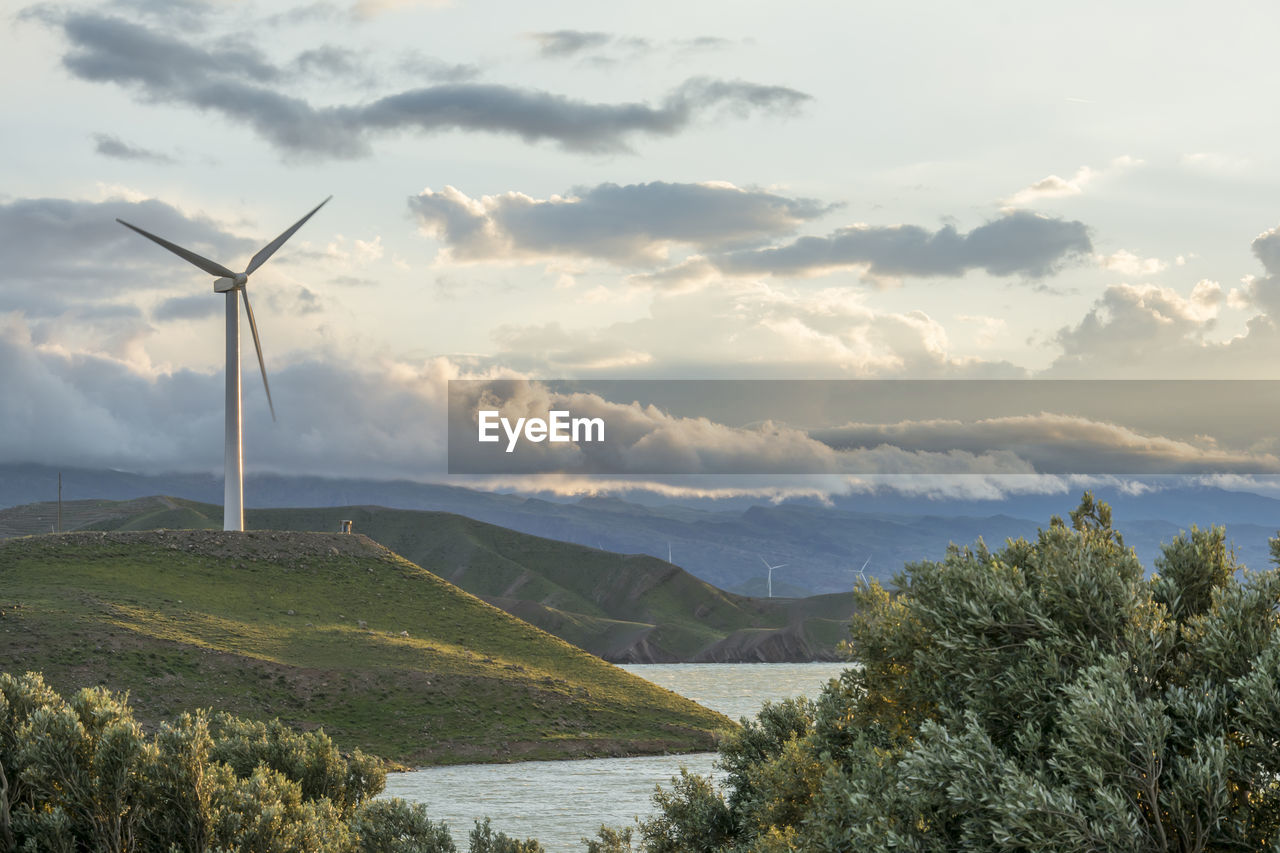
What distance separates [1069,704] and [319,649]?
131 m

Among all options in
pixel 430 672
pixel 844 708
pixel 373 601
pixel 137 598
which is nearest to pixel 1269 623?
pixel 844 708

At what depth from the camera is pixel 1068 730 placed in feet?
40.1

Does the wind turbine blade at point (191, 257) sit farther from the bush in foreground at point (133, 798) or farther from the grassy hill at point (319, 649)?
the bush in foreground at point (133, 798)

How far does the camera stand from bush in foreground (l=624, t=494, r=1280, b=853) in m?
12.1

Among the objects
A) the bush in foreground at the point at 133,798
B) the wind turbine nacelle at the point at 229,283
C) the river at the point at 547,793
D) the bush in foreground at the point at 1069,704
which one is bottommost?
the river at the point at 547,793

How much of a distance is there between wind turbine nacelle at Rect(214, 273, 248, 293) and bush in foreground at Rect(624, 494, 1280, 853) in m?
124

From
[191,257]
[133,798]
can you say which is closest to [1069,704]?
[133,798]

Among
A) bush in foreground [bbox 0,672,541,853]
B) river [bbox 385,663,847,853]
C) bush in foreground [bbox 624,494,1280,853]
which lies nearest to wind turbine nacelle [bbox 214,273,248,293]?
river [bbox 385,663,847,853]

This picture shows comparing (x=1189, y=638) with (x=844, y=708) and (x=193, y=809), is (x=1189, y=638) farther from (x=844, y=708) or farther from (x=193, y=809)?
(x=193, y=809)

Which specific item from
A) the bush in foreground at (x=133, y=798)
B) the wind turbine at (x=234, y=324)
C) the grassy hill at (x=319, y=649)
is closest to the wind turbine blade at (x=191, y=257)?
the wind turbine at (x=234, y=324)

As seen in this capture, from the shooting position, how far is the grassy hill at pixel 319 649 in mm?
115750

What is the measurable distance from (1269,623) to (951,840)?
4.51 metres

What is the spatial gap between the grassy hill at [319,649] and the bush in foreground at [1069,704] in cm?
10475

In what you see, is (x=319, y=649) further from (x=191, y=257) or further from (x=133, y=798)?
(x=133, y=798)
